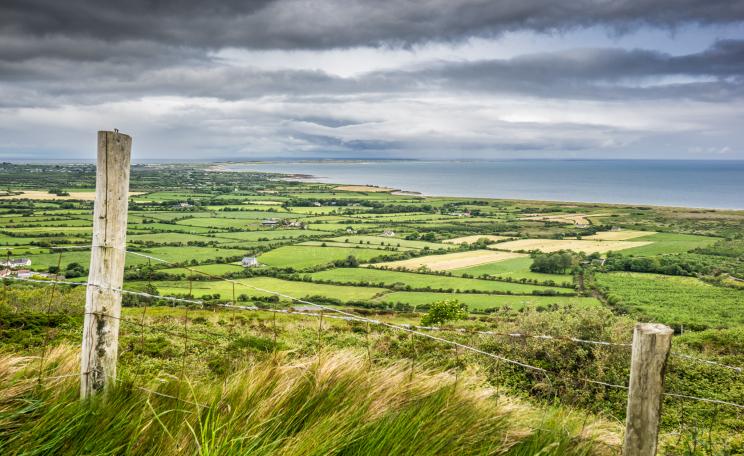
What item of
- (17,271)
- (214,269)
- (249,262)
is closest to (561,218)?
(249,262)

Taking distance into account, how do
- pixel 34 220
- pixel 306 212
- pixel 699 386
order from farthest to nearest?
pixel 306 212, pixel 34 220, pixel 699 386

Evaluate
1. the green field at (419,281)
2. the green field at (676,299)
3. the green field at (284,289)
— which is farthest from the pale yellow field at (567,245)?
the green field at (284,289)

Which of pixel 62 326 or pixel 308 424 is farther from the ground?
pixel 308 424

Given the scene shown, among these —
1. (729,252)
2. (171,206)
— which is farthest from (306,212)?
(729,252)

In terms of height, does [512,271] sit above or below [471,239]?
below

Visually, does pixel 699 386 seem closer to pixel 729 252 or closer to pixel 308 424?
pixel 308 424

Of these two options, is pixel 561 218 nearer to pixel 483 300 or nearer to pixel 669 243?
pixel 669 243
